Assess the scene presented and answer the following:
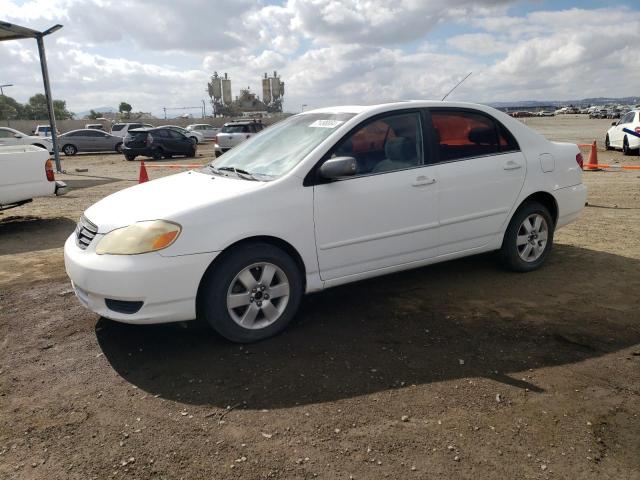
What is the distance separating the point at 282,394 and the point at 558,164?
145 inches

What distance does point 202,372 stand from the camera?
11.1ft

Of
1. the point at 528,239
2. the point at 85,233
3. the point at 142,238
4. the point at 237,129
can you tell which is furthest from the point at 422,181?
the point at 237,129

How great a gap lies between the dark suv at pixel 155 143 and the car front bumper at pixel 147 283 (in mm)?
20510

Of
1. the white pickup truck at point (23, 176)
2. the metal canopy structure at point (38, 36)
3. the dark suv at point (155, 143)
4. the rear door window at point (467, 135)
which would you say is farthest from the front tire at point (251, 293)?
the dark suv at point (155, 143)

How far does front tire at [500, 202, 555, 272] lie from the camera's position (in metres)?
5.03

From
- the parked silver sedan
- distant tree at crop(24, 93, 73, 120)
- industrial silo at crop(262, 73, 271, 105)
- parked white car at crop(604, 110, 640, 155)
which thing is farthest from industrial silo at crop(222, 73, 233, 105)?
parked white car at crop(604, 110, 640, 155)

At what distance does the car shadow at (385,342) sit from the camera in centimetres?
323

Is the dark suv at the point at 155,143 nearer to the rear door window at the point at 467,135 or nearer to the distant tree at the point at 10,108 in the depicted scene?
the rear door window at the point at 467,135

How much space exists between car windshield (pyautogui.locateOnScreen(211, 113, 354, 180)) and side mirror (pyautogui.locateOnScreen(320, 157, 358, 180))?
27cm

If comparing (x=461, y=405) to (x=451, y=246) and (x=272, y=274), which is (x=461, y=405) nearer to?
(x=272, y=274)

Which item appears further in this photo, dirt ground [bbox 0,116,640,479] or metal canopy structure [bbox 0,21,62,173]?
metal canopy structure [bbox 0,21,62,173]

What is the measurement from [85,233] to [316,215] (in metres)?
1.67

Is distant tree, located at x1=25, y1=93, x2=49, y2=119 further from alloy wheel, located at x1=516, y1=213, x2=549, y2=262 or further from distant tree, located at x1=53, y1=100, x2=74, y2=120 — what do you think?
alloy wheel, located at x1=516, y1=213, x2=549, y2=262

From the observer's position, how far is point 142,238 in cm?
344
